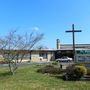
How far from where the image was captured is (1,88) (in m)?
18.2

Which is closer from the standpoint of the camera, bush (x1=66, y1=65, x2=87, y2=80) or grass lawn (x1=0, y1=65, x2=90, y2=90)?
grass lawn (x1=0, y1=65, x2=90, y2=90)

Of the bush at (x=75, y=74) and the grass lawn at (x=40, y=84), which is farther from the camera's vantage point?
the bush at (x=75, y=74)

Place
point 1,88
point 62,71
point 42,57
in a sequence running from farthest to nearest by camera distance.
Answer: point 42,57, point 62,71, point 1,88

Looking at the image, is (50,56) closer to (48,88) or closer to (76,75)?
(76,75)

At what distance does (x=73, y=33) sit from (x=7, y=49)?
22.8 m

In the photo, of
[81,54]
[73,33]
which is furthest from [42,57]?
[81,54]

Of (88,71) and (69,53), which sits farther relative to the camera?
(69,53)

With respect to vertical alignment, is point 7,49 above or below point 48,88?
above

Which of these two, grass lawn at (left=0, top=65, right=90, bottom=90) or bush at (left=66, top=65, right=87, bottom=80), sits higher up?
bush at (left=66, top=65, right=87, bottom=80)

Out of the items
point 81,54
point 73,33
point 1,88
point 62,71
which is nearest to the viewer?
point 1,88

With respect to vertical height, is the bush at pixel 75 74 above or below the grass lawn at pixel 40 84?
above

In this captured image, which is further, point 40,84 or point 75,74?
point 75,74

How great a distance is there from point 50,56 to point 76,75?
68.3 meters

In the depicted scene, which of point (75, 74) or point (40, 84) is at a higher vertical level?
point (75, 74)
